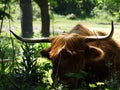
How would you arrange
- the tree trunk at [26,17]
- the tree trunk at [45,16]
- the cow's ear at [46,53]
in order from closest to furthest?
the cow's ear at [46,53], the tree trunk at [26,17], the tree trunk at [45,16]

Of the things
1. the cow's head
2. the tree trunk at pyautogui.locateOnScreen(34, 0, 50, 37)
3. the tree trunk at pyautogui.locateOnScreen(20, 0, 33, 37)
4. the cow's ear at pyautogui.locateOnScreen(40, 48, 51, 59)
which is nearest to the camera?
the cow's head

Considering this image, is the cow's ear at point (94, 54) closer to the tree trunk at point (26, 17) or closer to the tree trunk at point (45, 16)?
the tree trunk at point (26, 17)

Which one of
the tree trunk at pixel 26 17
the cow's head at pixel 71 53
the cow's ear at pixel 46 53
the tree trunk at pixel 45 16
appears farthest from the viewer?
the tree trunk at pixel 45 16

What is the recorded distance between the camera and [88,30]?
8.50 meters

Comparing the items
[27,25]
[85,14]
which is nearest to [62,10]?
[85,14]

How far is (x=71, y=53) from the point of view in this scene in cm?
724

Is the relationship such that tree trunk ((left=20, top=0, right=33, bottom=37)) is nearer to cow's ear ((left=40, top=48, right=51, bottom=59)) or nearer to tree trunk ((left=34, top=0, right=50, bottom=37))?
tree trunk ((left=34, top=0, right=50, bottom=37))

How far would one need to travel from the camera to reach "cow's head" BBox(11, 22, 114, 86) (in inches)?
283

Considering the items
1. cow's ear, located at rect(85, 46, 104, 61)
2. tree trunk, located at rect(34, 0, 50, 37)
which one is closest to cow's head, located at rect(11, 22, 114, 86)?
cow's ear, located at rect(85, 46, 104, 61)

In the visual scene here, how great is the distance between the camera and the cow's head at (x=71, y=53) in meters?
7.19

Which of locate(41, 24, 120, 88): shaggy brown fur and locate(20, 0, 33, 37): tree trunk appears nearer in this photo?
locate(41, 24, 120, 88): shaggy brown fur

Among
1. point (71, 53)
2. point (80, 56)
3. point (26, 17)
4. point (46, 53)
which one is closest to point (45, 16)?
point (26, 17)

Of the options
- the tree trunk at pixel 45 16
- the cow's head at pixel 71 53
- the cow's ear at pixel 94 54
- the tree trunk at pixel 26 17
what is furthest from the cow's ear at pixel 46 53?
the tree trunk at pixel 45 16

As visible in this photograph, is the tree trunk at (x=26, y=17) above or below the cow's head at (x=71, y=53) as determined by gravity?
below
